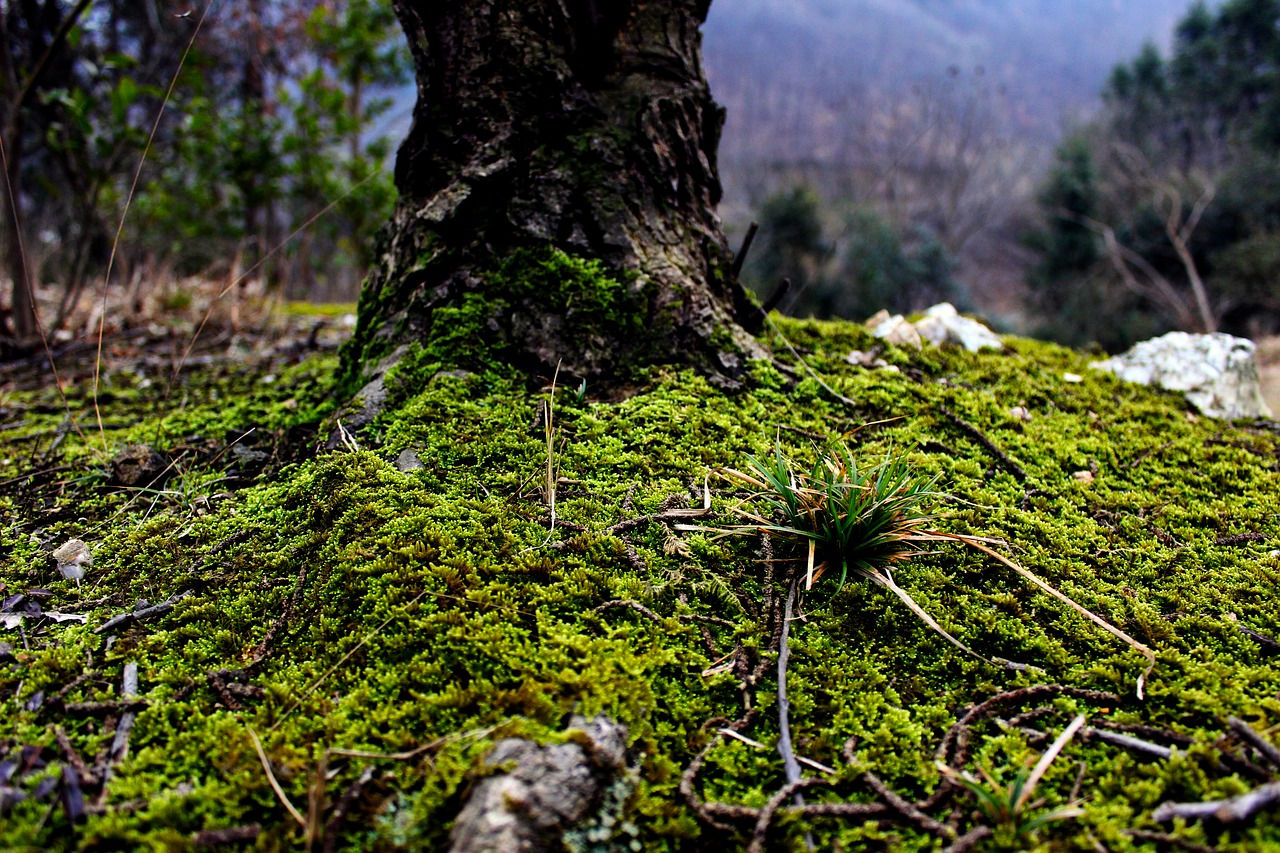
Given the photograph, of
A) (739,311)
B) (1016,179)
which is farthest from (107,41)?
(1016,179)

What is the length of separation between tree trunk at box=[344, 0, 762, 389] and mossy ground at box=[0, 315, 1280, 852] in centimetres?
19

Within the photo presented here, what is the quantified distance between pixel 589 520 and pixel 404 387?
807 mm

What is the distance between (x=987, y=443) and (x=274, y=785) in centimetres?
198

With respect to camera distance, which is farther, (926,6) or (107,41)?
(926,6)

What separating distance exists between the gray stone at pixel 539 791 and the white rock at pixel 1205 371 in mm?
2747

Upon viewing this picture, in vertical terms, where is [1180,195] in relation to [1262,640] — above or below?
above

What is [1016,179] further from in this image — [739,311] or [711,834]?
[711,834]

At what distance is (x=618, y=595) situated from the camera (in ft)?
4.46

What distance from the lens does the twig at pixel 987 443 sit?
1956 millimetres

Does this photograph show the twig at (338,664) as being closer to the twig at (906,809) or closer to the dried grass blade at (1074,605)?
the twig at (906,809)

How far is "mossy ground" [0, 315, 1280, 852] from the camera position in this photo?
3.34ft

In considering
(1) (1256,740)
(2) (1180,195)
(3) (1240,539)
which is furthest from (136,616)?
(2) (1180,195)

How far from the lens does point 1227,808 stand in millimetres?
941

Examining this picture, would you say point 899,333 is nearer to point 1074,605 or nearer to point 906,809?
point 1074,605
